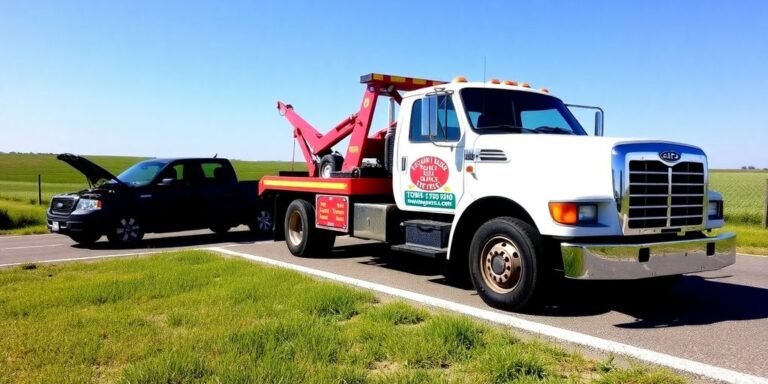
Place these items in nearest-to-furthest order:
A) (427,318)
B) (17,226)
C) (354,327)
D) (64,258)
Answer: (354,327), (427,318), (64,258), (17,226)

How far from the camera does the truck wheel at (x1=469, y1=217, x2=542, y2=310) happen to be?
5.63 meters

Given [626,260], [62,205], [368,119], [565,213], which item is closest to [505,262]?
[565,213]

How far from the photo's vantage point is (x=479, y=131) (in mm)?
6742

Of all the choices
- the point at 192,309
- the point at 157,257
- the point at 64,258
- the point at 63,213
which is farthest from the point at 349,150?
the point at 63,213

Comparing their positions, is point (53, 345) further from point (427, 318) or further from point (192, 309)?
point (427, 318)

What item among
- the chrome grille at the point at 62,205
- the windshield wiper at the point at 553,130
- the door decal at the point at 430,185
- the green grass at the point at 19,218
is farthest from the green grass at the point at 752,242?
the green grass at the point at 19,218

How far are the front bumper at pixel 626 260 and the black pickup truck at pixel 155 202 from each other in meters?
9.43

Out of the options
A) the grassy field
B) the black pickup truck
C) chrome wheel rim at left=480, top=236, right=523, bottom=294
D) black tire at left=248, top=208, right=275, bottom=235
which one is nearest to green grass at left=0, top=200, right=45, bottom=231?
the black pickup truck

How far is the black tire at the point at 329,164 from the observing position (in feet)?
32.1

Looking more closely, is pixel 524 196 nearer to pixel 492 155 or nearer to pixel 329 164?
pixel 492 155

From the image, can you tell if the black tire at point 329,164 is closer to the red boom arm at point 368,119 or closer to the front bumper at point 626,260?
the red boom arm at point 368,119

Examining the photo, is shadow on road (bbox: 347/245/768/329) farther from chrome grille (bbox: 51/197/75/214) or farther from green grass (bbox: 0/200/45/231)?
green grass (bbox: 0/200/45/231)

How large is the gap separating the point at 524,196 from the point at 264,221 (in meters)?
9.18

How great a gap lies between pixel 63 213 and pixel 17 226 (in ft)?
21.1
